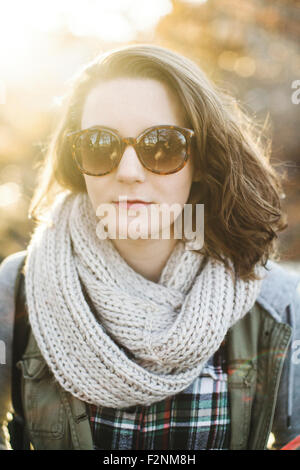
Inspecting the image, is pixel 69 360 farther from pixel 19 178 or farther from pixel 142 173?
pixel 19 178

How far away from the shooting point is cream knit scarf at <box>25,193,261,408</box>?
52.6 inches

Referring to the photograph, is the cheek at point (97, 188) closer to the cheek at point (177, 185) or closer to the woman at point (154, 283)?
the woman at point (154, 283)

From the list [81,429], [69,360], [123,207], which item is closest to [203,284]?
[123,207]

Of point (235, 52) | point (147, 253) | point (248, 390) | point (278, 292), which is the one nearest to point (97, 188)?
point (147, 253)

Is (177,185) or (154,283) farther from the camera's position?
(154,283)

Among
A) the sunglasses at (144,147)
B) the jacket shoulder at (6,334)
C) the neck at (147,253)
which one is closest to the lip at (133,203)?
the sunglasses at (144,147)

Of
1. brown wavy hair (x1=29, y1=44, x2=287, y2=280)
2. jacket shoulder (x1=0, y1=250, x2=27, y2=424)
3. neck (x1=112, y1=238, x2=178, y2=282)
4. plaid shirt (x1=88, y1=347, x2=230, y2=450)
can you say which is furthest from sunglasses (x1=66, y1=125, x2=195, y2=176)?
plaid shirt (x1=88, y1=347, x2=230, y2=450)

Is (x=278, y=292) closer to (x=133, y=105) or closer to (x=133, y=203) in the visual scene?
(x=133, y=203)

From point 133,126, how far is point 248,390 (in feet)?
3.79

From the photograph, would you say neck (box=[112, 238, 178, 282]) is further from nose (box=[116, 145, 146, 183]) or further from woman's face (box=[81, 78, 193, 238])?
nose (box=[116, 145, 146, 183])

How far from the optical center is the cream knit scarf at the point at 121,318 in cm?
134

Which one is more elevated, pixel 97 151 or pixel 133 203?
pixel 97 151

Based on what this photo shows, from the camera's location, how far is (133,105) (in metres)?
1.23

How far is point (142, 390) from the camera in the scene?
52.6 inches
